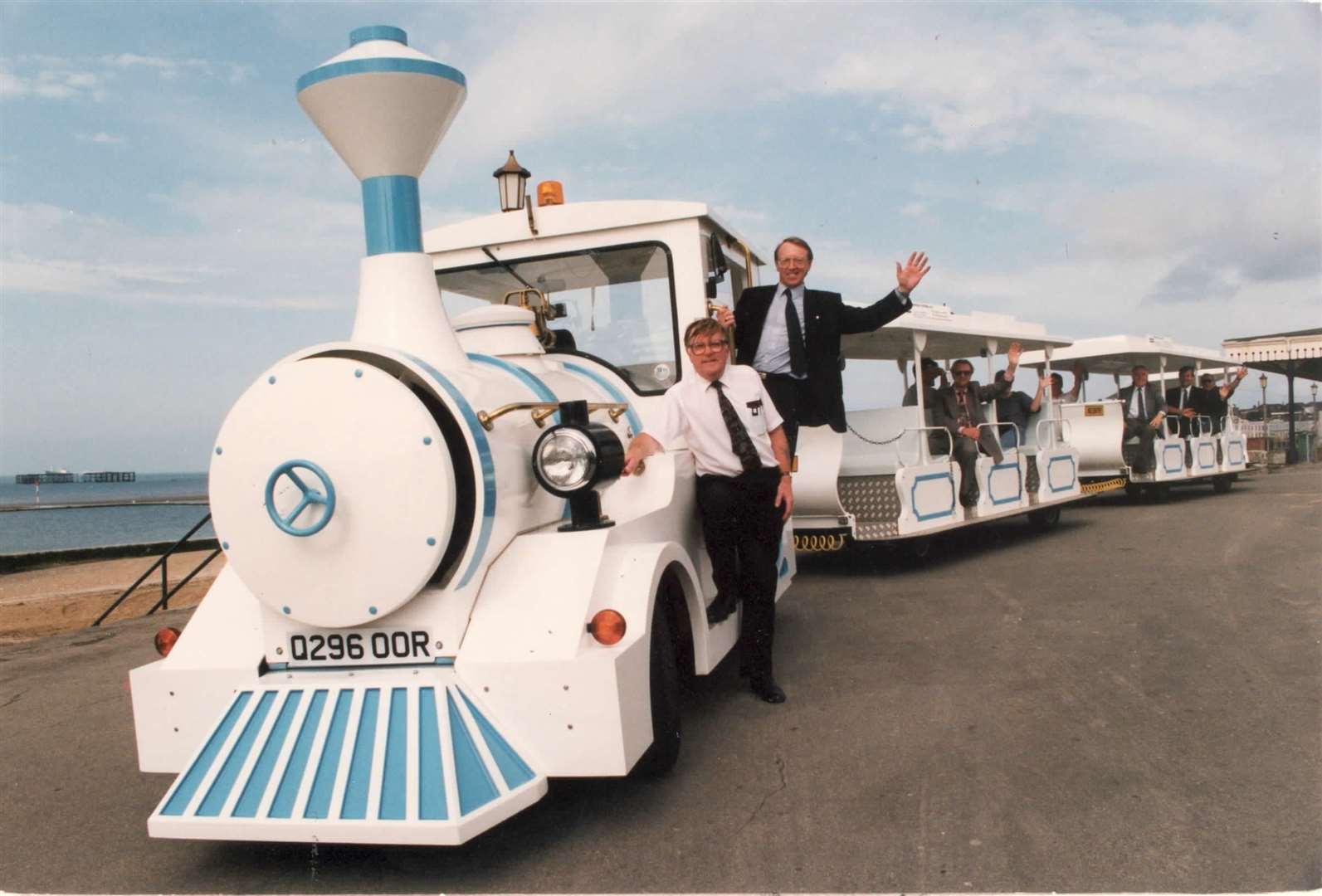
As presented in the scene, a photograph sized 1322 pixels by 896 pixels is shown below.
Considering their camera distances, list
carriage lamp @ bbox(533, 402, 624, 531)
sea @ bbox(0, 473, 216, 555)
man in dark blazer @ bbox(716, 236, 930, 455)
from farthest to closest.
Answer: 1. sea @ bbox(0, 473, 216, 555)
2. man in dark blazer @ bbox(716, 236, 930, 455)
3. carriage lamp @ bbox(533, 402, 624, 531)

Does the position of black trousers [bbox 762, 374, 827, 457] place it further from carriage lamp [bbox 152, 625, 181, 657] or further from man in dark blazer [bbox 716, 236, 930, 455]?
carriage lamp [bbox 152, 625, 181, 657]

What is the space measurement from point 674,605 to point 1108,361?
13.3 metres

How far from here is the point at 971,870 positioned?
275 centimetres

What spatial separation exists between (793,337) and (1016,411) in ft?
21.7

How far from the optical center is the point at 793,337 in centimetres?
553

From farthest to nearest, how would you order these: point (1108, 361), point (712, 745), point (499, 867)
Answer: point (1108, 361), point (712, 745), point (499, 867)

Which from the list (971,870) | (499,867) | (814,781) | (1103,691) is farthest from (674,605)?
(1103,691)

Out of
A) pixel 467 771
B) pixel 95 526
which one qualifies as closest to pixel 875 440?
pixel 467 771

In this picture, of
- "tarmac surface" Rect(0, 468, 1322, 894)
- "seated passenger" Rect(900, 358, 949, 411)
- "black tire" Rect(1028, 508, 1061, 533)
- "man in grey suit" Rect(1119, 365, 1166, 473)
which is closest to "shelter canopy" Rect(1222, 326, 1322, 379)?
A: "man in grey suit" Rect(1119, 365, 1166, 473)

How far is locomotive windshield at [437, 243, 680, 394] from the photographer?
16.5ft

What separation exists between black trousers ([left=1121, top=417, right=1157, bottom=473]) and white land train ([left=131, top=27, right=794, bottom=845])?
11.7 m

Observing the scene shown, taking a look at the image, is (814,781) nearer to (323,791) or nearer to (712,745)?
(712,745)

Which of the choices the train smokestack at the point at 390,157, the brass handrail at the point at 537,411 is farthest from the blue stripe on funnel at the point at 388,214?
the brass handrail at the point at 537,411

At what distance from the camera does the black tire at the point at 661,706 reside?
3432mm
